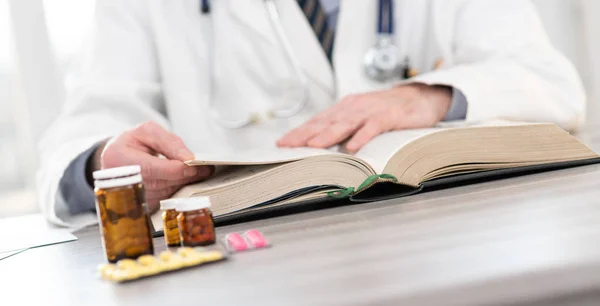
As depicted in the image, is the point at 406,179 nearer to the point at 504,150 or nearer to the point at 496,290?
the point at 504,150

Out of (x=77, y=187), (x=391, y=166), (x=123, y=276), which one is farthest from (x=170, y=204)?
(x=77, y=187)

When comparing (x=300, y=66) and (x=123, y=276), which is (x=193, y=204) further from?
(x=300, y=66)

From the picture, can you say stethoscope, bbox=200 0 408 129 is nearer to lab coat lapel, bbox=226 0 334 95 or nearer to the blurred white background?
lab coat lapel, bbox=226 0 334 95

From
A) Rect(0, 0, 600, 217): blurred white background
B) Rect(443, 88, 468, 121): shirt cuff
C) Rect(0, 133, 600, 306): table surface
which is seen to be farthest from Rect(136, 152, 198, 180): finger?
Rect(0, 0, 600, 217): blurred white background

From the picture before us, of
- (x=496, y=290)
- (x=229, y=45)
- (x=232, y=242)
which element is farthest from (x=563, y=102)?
(x=496, y=290)

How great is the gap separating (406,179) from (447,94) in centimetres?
42

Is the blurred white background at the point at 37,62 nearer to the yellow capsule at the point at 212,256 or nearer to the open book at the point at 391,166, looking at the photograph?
the open book at the point at 391,166

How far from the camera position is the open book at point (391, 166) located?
70 cm

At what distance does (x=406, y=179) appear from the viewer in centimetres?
73

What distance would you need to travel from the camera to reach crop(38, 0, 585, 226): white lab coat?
52.6 inches

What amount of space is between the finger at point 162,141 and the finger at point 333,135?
0.67 feet

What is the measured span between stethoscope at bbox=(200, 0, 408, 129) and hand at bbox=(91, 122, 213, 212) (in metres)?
0.48

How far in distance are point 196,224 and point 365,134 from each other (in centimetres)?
43

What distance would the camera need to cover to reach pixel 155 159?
82 centimetres
